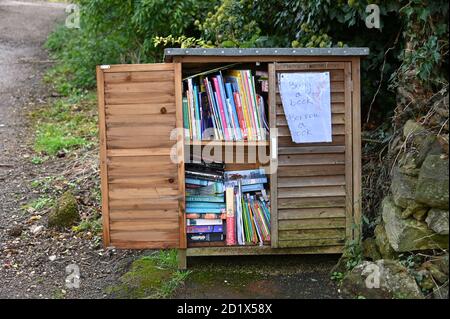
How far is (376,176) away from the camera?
18.4ft

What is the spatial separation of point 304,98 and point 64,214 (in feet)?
10.2

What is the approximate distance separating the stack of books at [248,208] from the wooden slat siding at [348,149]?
645 mm

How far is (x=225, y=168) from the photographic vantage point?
209 inches

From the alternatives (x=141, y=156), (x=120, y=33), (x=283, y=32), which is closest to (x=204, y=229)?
(x=141, y=156)

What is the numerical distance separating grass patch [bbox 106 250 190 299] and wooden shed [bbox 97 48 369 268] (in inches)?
7.2

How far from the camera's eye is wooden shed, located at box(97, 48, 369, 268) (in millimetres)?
4859

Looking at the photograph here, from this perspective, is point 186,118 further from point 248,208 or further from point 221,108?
point 248,208

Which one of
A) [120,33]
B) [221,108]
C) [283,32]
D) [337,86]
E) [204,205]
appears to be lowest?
[204,205]

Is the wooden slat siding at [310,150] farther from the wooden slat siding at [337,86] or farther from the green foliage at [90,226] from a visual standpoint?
the green foliage at [90,226]

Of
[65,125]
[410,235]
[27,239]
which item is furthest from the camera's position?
[65,125]

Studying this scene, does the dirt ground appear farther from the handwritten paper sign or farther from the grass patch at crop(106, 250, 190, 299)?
the handwritten paper sign

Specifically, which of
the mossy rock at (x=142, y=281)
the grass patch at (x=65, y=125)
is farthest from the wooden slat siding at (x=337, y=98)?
the grass patch at (x=65, y=125)

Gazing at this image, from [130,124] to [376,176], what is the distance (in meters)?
2.22
